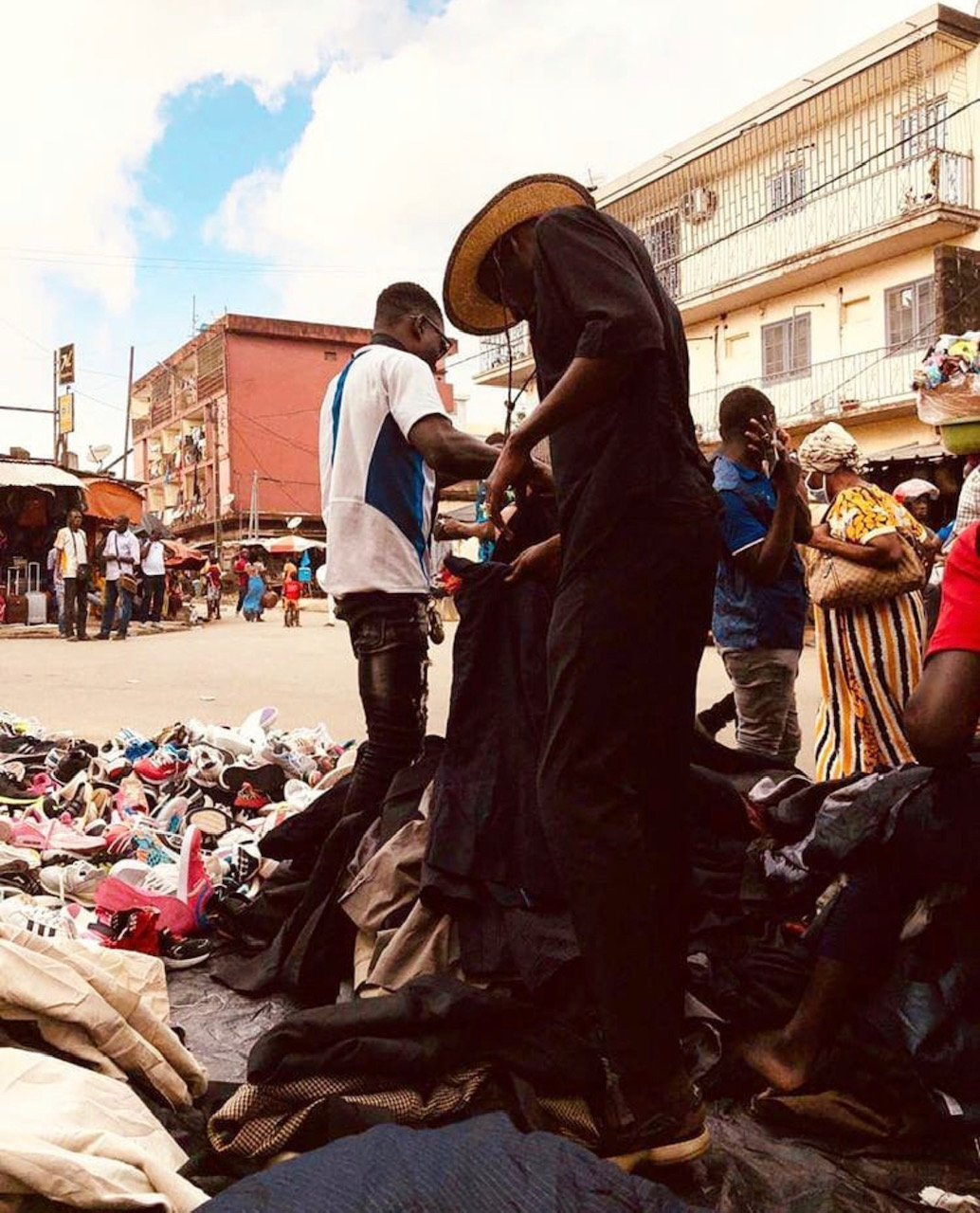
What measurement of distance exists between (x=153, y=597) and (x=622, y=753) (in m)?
20.4

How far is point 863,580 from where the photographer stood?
4.22 meters

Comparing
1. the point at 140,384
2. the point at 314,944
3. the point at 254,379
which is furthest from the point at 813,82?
the point at 140,384

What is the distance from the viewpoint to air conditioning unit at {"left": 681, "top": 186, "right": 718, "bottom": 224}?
995 inches

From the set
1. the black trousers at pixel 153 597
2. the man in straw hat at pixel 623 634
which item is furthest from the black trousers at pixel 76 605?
the man in straw hat at pixel 623 634

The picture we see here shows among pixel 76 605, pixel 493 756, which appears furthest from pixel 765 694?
pixel 76 605

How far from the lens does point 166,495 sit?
52875mm

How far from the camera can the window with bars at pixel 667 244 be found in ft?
85.1

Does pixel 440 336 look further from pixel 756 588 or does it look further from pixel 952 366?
pixel 952 366

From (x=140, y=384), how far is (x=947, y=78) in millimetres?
47125

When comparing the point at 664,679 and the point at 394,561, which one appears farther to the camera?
the point at 394,561

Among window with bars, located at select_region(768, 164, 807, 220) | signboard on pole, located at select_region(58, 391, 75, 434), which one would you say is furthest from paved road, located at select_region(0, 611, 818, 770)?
signboard on pole, located at select_region(58, 391, 75, 434)

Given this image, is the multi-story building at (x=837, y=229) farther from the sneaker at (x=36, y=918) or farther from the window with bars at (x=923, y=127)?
the sneaker at (x=36, y=918)

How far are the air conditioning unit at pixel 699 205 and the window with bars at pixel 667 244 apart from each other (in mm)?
345

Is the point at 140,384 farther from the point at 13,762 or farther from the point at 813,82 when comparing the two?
the point at 13,762
